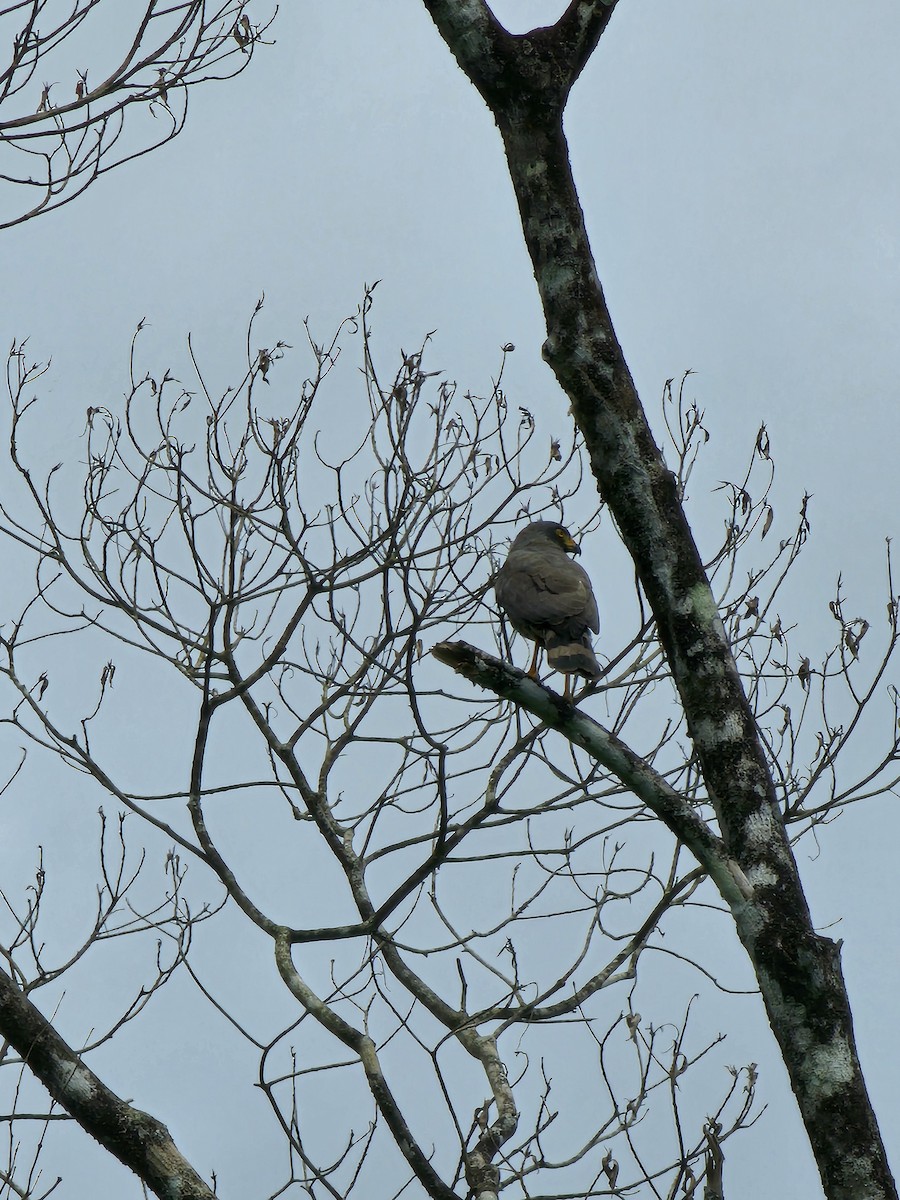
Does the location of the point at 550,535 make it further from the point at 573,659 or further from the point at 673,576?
the point at 673,576

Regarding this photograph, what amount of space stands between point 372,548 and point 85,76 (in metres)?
2.04

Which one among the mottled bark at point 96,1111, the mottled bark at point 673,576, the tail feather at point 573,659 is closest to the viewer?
the mottled bark at point 673,576

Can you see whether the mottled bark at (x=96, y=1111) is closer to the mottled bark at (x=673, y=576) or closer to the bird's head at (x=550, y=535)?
the mottled bark at (x=673, y=576)

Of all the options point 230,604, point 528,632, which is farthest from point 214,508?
point 528,632

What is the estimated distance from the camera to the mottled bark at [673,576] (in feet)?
→ 8.02

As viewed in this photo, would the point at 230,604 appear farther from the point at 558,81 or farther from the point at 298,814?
the point at 558,81

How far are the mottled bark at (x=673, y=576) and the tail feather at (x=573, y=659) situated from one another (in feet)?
5.53

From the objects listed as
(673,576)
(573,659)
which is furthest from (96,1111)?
(573,659)

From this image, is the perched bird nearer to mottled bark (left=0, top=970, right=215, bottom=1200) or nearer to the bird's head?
the bird's head

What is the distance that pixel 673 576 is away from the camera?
2.97m

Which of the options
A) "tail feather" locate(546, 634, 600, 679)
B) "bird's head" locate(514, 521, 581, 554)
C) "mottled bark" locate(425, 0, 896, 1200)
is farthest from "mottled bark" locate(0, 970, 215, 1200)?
"bird's head" locate(514, 521, 581, 554)

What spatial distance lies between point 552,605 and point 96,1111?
258 cm

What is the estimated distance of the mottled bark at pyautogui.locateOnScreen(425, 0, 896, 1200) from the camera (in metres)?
2.45

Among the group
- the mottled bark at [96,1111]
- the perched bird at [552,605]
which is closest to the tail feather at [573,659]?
the perched bird at [552,605]
